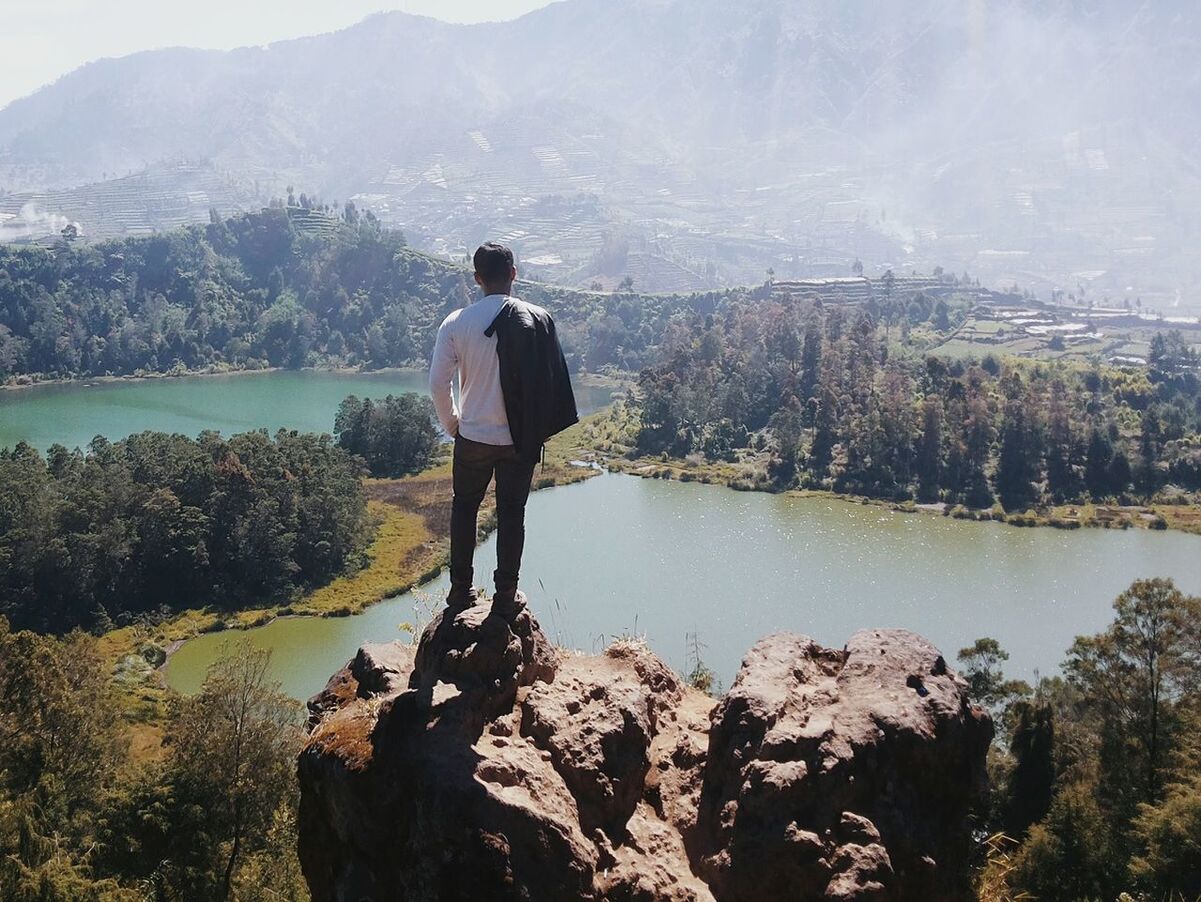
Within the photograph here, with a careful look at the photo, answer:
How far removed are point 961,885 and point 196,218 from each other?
215786mm

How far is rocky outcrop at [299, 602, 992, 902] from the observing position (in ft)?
12.5

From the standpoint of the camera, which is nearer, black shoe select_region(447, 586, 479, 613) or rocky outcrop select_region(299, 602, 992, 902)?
rocky outcrop select_region(299, 602, 992, 902)

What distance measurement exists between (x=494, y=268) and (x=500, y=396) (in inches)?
24.9

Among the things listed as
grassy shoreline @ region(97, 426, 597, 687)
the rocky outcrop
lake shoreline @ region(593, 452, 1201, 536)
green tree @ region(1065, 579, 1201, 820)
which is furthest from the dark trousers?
lake shoreline @ region(593, 452, 1201, 536)

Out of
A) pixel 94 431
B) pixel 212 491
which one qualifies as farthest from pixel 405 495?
pixel 94 431

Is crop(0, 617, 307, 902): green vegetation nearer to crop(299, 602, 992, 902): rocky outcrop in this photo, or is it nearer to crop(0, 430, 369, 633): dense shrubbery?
crop(299, 602, 992, 902): rocky outcrop

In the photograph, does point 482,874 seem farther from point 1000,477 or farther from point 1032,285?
point 1032,285

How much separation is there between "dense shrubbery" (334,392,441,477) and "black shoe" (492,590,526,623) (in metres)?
54.5

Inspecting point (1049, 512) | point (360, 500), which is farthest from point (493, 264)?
point (1049, 512)

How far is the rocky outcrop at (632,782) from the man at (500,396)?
496mm

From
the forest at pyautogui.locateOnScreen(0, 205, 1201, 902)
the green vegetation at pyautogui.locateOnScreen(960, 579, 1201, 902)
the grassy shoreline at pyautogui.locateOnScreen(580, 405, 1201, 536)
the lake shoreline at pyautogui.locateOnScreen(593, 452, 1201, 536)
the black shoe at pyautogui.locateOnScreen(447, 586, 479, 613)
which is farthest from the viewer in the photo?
the grassy shoreline at pyautogui.locateOnScreen(580, 405, 1201, 536)

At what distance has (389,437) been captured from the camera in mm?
59281

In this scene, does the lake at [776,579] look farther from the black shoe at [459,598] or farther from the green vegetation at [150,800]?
the black shoe at [459,598]

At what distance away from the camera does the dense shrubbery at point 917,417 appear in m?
55.3
